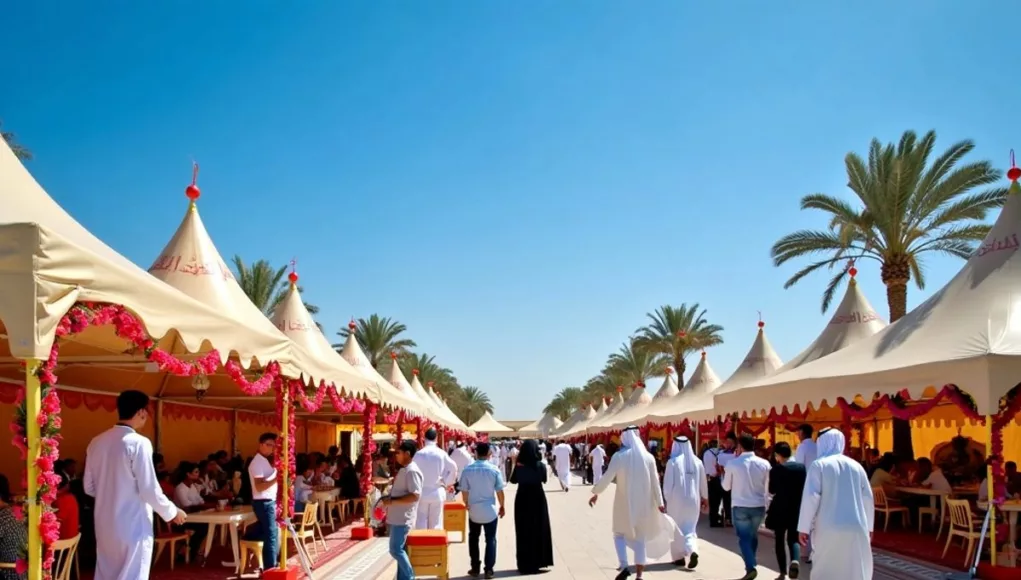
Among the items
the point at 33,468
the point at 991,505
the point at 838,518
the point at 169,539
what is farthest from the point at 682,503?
the point at 33,468

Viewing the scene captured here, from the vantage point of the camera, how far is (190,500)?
12.0 meters

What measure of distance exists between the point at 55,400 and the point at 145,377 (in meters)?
10.2

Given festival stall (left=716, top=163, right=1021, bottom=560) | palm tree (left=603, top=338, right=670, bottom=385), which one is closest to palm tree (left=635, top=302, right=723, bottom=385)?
palm tree (left=603, top=338, right=670, bottom=385)

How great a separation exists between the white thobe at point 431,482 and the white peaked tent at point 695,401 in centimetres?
1189

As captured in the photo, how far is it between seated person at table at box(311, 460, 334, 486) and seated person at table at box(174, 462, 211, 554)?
13.8 ft

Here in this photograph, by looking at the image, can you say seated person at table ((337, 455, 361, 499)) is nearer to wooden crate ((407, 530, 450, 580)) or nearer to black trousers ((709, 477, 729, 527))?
black trousers ((709, 477, 729, 527))

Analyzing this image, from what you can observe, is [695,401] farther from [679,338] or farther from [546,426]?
[546,426]

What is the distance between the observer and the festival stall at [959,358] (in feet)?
31.8

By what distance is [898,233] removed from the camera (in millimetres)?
20609

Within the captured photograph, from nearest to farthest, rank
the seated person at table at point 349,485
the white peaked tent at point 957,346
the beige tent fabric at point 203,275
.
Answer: the white peaked tent at point 957,346
the beige tent fabric at point 203,275
the seated person at table at point 349,485

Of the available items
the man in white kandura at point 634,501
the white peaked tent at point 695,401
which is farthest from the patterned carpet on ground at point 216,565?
the white peaked tent at point 695,401

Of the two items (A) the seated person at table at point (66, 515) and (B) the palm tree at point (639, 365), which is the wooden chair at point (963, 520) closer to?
(A) the seated person at table at point (66, 515)

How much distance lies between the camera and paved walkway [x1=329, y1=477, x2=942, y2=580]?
34.9ft

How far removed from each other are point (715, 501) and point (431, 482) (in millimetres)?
8281
